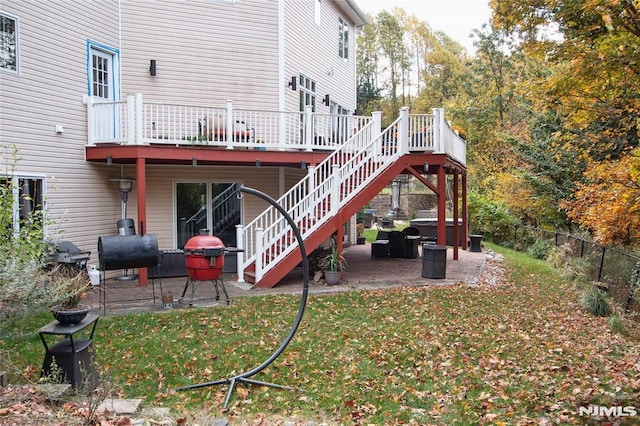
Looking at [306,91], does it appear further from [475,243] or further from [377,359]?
[377,359]

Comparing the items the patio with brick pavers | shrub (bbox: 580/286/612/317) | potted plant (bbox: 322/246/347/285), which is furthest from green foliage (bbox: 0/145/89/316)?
shrub (bbox: 580/286/612/317)

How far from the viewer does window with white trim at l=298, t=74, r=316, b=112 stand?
1429 cm

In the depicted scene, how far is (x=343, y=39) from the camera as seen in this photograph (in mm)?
17859

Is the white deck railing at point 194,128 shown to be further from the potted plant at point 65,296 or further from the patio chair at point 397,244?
the patio chair at point 397,244

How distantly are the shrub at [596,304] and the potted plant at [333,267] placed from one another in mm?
4711

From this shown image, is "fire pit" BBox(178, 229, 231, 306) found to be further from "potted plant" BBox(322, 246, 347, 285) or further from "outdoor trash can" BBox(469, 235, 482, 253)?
"outdoor trash can" BBox(469, 235, 482, 253)

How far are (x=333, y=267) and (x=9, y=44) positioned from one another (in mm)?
7535

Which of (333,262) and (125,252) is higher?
(125,252)

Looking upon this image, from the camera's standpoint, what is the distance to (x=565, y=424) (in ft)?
13.3

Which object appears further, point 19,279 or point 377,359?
point 377,359

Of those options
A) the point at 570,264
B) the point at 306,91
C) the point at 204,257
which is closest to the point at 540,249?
the point at 570,264

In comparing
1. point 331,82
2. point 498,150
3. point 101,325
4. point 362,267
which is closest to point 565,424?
point 101,325

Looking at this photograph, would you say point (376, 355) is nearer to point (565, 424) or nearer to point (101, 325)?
point (565, 424)

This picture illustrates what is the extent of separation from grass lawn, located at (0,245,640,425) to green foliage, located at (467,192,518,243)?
461 inches
